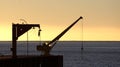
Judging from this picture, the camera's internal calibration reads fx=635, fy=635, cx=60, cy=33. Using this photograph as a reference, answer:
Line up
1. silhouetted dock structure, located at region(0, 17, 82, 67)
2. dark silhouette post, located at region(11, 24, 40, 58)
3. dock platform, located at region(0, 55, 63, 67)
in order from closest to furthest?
dock platform, located at region(0, 55, 63, 67) < silhouetted dock structure, located at region(0, 17, 82, 67) < dark silhouette post, located at region(11, 24, 40, 58)

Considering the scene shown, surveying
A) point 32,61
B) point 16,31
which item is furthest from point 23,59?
point 16,31

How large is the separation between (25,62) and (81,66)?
53.5m

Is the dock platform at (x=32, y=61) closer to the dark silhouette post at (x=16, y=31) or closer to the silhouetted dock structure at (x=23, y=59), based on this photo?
the silhouetted dock structure at (x=23, y=59)

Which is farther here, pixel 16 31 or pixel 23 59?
pixel 16 31

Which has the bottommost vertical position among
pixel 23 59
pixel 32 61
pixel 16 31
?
pixel 32 61

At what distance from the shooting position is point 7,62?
46.4 metres

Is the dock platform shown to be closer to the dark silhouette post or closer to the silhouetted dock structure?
the silhouetted dock structure

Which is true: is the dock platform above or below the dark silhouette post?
below

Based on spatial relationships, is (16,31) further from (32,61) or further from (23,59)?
(32,61)

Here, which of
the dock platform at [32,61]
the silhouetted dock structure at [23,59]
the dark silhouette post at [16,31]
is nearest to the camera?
the dock platform at [32,61]

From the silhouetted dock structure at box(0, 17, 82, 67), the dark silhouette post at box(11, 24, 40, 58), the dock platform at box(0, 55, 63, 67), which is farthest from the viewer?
the dark silhouette post at box(11, 24, 40, 58)

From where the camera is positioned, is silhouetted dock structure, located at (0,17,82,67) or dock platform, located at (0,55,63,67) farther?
silhouetted dock structure, located at (0,17,82,67)

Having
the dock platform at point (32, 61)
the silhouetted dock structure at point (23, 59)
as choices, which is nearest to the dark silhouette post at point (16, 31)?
the silhouetted dock structure at point (23, 59)

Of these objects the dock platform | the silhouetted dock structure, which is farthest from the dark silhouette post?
the dock platform
